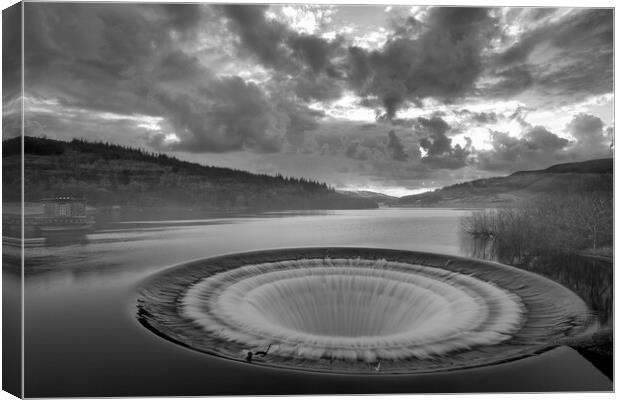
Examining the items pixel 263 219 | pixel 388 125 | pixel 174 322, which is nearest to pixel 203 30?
pixel 388 125

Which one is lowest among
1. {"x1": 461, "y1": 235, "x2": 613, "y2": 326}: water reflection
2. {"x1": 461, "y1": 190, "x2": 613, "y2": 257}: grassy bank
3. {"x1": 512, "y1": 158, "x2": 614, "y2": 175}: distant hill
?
{"x1": 461, "y1": 235, "x2": 613, "y2": 326}: water reflection

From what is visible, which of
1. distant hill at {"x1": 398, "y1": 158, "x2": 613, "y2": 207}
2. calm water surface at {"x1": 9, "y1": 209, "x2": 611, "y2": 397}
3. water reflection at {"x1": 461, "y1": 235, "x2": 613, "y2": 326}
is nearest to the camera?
calm water surface at {"x1": 9, "y1": 209, "x2": 611, "y2": 397}

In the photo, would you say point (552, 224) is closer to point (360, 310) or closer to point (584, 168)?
point (584, 168)

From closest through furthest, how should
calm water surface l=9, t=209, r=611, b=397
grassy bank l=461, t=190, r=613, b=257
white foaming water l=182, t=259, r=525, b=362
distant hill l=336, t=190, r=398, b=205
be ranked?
1. calm water surface l=9, t=209, r=611, b=397
2. white foaming water l=182, t=259, r=525, b=362
3. grassy bank l=461, t=190, r=613, b=257
4. distant hill l=336, t=190, r=398, b=205

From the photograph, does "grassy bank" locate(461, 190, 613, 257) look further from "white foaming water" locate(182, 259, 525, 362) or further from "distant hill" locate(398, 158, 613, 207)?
"white foaming water" locate(182, 259, 525, 362)

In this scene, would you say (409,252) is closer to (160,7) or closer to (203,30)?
(203,30)

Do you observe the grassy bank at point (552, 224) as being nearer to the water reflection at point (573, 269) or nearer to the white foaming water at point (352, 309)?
the water reflection at point (573, 269)

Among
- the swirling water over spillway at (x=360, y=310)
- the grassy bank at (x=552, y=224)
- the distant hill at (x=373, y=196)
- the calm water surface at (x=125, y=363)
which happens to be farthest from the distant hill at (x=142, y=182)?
the grassy bank at (x=552, y=224)

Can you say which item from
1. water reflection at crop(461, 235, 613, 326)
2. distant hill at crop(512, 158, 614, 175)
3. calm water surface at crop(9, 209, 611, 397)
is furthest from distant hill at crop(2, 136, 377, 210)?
distant hill at crop(512, 158, 614, 175)
